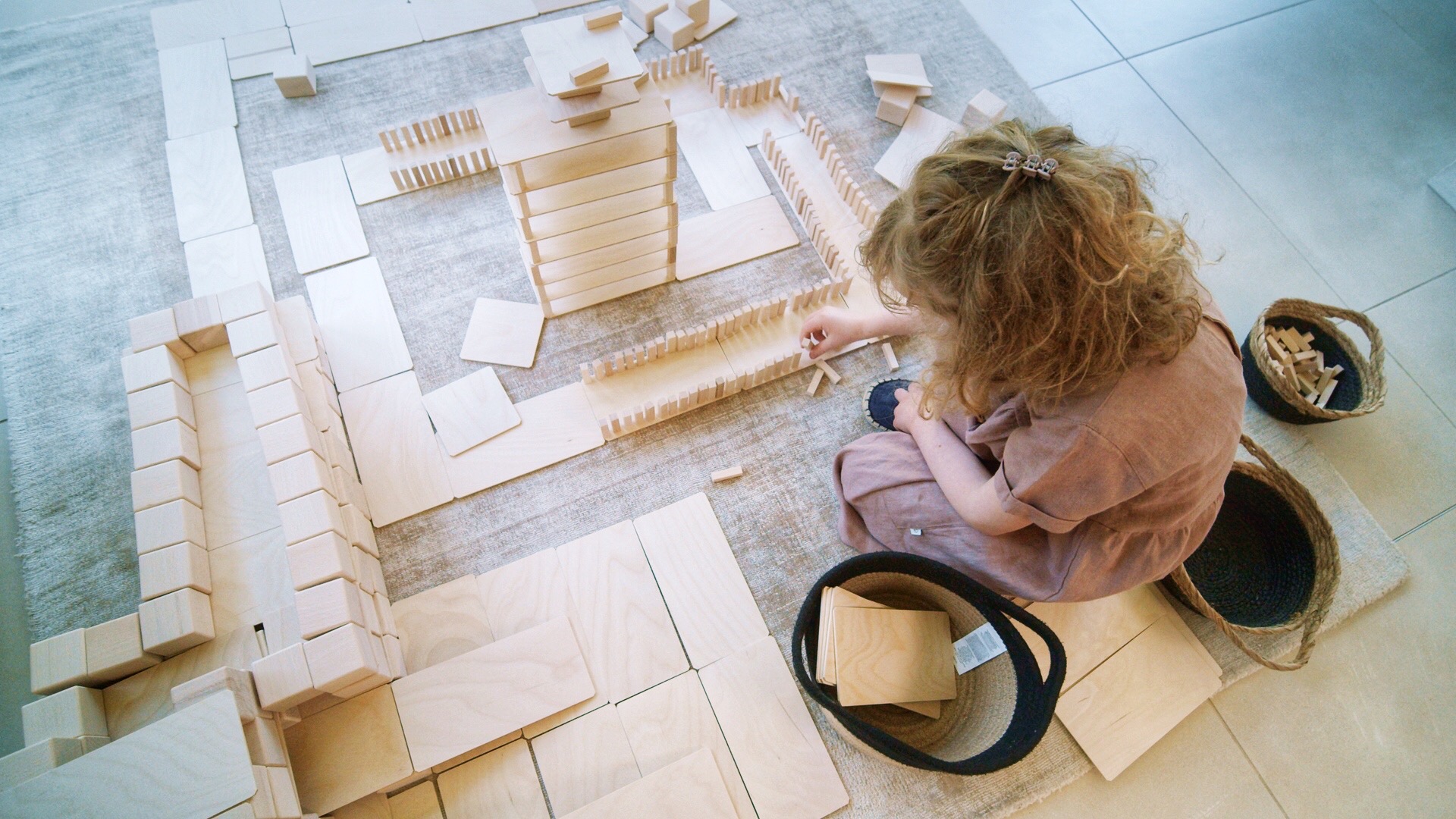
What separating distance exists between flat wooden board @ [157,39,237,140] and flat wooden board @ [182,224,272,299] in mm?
370

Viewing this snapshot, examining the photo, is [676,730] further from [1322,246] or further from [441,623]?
[1322,246]

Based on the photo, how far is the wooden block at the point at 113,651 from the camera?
1.29 meters

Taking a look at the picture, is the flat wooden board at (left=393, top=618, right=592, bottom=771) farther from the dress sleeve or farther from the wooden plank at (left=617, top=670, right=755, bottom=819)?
the dress sleeve

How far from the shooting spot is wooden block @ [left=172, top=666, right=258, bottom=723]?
118 centimetres

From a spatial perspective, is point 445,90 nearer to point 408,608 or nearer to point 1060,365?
point 408,608

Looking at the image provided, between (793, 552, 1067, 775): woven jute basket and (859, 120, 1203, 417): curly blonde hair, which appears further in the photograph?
(793, 552, 1067, 775): woven jute basket

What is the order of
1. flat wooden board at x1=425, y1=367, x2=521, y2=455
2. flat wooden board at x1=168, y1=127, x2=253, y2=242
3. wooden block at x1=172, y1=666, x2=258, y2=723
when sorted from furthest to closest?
flat wooden board at x1=168, y1=127, x2=253, y2=242
flat wooden board at x1=425, y1=367, x2=521, y2=455
wooden block at x1=172, y1=666, x2=258, y2=723

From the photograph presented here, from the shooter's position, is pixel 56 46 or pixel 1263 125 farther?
pixel 1263 125

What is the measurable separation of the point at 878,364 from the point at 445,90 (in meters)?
1.45

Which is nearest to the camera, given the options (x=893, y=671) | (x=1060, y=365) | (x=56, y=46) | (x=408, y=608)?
(x=1060, y=365)

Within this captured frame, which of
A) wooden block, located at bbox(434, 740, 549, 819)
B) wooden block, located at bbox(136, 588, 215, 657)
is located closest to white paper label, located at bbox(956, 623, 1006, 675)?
wooden block, located at bbox(434, 740, 549, 819)

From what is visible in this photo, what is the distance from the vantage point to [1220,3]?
2.59 meters

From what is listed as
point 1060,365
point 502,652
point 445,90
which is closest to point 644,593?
point 502,652

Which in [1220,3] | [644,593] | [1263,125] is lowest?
[644,593]
